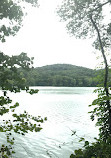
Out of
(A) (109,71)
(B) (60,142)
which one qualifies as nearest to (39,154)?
(B) (60,142)

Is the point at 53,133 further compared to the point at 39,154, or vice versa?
the point at 53,133

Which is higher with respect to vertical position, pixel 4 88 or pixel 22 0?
pixel 22 0

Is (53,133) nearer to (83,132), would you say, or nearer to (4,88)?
(83,132)

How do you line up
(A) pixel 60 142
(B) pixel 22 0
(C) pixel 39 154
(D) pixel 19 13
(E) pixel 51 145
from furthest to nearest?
1. (A) pixel 60 142
2. (E) pixel 51 145
3. (C) pixel 39 154
4. (B) pixel 22 0
5. (D) pixel 19 13

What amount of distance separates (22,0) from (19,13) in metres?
0.51

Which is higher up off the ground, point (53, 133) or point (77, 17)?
point (77, 17)

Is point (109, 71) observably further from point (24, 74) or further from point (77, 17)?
point (24, 74)

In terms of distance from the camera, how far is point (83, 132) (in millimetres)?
15477

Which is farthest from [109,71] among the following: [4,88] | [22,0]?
[4,88]

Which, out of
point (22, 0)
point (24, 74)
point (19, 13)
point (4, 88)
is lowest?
point (4, 88)

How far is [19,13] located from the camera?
2.71m

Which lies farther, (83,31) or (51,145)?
(51,145)

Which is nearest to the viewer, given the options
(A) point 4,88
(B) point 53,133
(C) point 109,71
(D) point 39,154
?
(A) point 4,88

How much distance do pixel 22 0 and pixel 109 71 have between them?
4.38 meters
